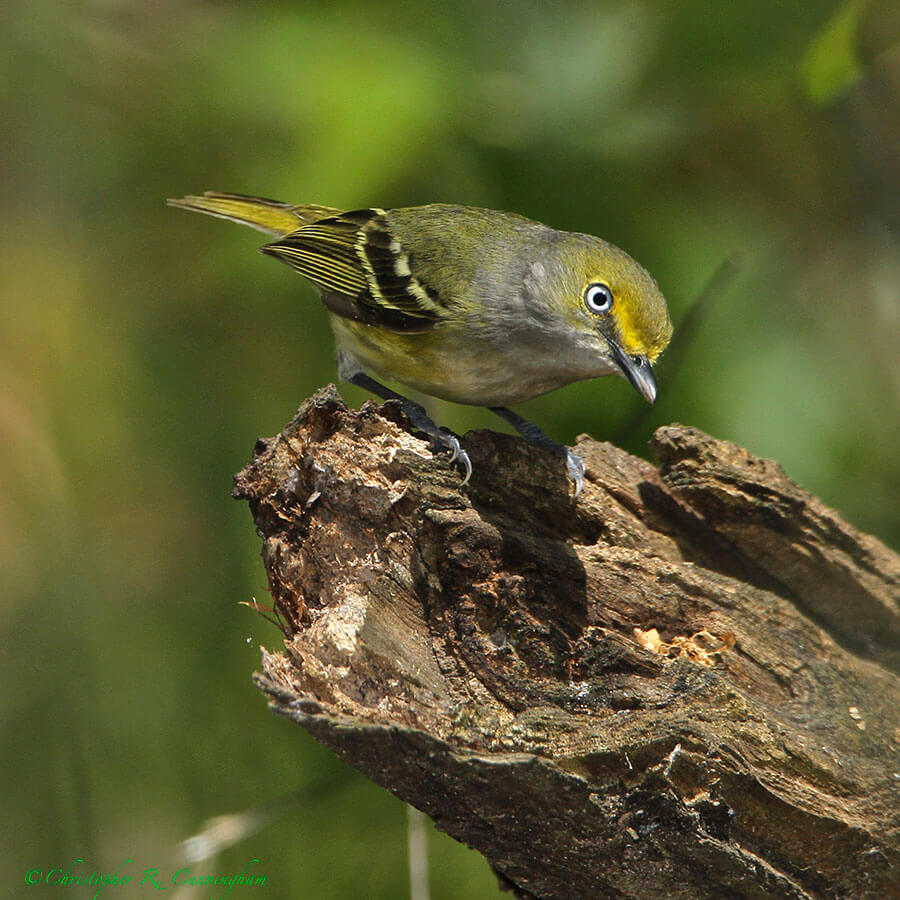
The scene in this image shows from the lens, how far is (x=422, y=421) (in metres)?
3.90

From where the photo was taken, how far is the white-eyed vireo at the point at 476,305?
12.8ft

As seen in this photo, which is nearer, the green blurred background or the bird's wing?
the bird's wing

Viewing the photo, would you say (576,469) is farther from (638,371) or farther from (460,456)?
(638,371)

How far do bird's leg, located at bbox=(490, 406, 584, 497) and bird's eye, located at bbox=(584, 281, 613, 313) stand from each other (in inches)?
21.0

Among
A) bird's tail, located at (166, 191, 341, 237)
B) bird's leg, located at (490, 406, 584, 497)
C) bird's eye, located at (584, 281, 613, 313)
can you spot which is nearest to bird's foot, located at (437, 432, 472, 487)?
bird's leg, located at (490, 406, 584, 497)

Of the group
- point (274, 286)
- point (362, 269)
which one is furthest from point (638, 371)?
point (274, 286)

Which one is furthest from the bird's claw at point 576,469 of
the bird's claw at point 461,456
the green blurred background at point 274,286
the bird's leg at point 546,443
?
the green blurred background at point 274,286

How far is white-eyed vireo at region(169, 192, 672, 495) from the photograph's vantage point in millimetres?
3904

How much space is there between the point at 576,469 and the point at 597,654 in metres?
0.76

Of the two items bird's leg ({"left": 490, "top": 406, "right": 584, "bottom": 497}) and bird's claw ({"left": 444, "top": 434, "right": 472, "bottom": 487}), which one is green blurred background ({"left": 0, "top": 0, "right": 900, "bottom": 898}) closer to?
bird's leg ({"left": 490, "top": 406, "right": 584, "bottom": 497})

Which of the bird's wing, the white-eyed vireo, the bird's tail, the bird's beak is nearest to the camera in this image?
the bird's beak

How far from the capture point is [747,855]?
2611mm

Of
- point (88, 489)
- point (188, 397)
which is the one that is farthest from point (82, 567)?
point (188, 397)

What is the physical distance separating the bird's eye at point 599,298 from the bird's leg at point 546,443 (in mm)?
534
